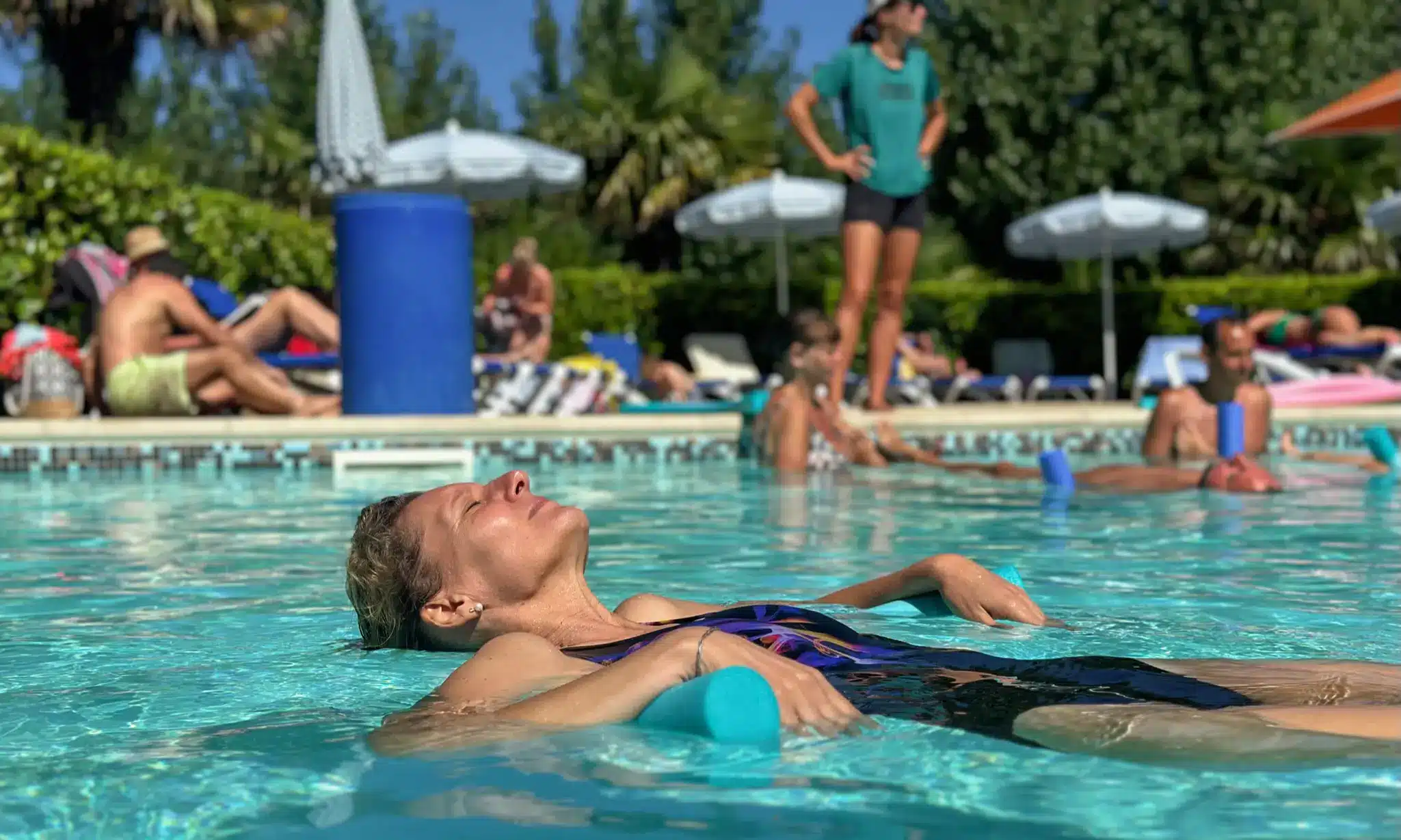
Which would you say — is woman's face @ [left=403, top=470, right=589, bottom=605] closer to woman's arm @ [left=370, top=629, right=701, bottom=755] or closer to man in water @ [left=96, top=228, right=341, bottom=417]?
woman's arm @ [left=370, top=629, right=701, bottom=755]

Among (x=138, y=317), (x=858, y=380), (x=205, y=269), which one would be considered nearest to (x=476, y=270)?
(x=205, y=269)

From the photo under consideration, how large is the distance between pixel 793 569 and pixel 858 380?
7.90 m

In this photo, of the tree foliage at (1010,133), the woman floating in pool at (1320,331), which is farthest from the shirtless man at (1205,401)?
the tree foliage at (1010,133)

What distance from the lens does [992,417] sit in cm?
1010

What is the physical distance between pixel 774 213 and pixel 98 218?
23.5 feet

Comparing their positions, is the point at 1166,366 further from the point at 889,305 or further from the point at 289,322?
the point at 289,322

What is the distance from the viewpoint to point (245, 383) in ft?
32.4

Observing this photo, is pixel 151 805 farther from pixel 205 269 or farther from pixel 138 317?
pixel 205 269

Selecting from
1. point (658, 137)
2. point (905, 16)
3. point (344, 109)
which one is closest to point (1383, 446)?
point (905, 16)

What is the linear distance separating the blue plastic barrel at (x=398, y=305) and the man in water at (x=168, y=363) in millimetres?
479

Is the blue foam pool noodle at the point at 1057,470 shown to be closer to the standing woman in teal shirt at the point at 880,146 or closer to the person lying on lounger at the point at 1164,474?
the person lying on lounger at the point at 1164,474

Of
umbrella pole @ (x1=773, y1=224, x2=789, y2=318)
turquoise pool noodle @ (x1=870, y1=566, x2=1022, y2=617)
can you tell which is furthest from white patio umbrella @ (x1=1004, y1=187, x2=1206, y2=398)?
turquoise pool noodle @ (x1=870, y1=566, x2=1022, y2=617)

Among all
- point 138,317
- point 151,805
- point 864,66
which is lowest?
point 151,805

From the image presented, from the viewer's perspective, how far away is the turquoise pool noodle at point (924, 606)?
3611 millimetres
